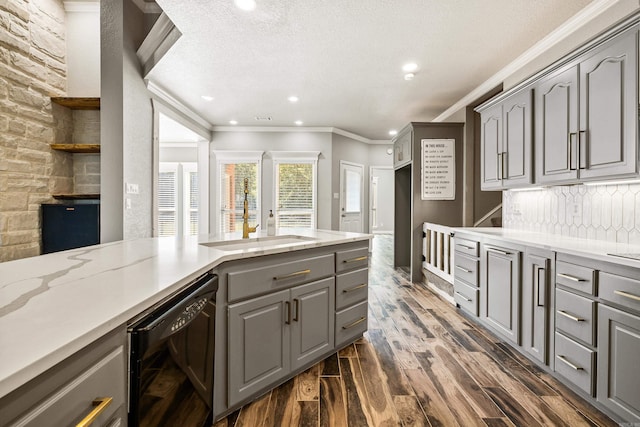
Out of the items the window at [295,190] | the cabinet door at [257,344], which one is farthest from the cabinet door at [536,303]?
the window at [295,190]

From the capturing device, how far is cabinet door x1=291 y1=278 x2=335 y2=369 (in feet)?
6.39

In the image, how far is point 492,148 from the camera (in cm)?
323

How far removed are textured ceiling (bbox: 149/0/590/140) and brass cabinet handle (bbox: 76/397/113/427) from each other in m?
2.69

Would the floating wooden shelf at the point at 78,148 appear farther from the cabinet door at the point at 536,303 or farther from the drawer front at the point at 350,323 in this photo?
the cabinet door at the point at 536,303

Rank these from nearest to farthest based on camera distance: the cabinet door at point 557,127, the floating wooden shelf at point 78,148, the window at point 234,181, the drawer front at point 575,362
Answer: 1. the drawer front at point 575,362
2. the cabinet door at point 557,127
3. the floating wooden shelf at point 78,148
4. the window at point 234,181

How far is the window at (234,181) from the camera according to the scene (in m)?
6.37

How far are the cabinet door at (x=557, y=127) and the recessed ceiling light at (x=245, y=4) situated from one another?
2388 mm

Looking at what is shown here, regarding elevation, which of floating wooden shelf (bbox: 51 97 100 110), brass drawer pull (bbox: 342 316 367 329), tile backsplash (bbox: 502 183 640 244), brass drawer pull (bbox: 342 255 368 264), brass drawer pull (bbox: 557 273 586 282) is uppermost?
floating wooden shelf (bbox: 51 97 100 110)

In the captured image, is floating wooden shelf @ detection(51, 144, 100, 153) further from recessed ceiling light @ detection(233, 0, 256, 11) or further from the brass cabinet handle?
the brass cabinet handle

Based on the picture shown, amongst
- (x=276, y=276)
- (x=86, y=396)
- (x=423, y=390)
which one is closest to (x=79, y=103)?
(x=276, y=276)

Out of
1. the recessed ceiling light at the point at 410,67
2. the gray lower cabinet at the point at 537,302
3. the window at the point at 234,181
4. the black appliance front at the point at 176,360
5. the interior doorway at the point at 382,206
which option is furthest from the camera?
the interior doorway at the point at 382,206

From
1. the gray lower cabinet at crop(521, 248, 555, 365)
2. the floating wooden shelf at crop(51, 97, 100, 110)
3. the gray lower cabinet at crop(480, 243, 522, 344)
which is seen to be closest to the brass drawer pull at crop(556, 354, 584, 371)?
the gray lower cabinet at crop(521, 248, 555, 365)

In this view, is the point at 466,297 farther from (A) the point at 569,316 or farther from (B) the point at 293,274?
(B) the point at 293,274

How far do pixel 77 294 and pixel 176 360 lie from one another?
0.38 metres
